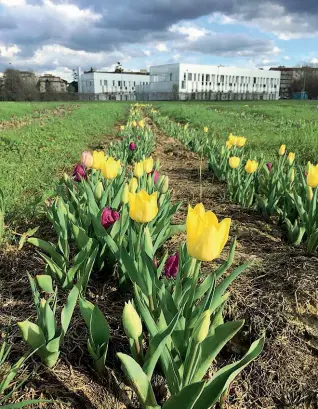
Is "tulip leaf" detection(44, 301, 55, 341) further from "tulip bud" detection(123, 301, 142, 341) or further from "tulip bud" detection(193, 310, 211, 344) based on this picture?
"tulip bud" detection(193, 310, 211, 344)

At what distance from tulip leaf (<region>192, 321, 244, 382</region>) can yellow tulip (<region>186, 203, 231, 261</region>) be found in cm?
24

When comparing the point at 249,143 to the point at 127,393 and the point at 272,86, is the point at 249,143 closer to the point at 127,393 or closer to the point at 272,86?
the point at 127,393

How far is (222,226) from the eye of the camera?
121 centimetres

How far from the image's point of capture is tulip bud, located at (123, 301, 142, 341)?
1.26 meters

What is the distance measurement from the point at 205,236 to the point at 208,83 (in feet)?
308

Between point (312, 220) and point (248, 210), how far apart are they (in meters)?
0.93

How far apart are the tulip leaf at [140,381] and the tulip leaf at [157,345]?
6 cm

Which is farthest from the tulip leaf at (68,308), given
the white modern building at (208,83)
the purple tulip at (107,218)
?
the white modern building at (208,83)

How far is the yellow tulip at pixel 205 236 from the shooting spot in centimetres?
117

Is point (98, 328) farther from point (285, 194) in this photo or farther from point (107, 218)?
point (285, 194)

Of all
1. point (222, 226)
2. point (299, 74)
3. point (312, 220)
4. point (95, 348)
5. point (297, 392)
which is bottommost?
point (297, 392)

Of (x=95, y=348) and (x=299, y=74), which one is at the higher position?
(x=299, y=74)

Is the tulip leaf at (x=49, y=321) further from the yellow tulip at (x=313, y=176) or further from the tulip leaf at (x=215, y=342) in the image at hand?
the yellow tulip at (x=313, y=176)

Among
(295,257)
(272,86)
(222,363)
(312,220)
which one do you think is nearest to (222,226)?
(222,363)
